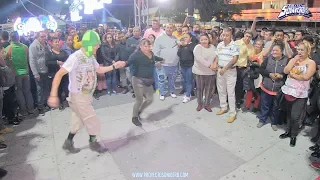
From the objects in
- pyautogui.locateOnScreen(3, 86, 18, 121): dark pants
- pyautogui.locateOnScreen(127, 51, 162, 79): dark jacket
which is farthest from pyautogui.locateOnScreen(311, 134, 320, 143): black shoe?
pyautogui.locateOnScreen(3, 86, 18, 121): dark pants

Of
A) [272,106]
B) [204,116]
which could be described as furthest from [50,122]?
[272,106]

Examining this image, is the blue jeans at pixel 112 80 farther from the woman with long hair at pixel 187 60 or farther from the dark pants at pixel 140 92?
the dark pants at pixel 140 92

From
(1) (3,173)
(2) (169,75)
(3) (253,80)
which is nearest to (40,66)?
(1) (3,173)

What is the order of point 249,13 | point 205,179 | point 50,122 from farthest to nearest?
point 249,13
point 50,122
point 205,179

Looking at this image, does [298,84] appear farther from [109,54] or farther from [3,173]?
[109,54]

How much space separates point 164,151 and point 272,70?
2510 millimetres

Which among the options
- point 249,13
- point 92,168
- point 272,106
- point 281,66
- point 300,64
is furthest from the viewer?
point 249,13

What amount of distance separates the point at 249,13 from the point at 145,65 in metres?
37.1

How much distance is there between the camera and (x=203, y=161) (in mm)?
3893

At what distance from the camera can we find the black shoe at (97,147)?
425cm

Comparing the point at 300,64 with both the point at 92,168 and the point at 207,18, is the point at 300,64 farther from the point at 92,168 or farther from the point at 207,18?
the point at 207,18

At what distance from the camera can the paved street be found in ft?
12.0

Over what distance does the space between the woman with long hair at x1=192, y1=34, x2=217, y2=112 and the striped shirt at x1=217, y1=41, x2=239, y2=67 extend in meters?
0.28

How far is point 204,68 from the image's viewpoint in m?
5.80
